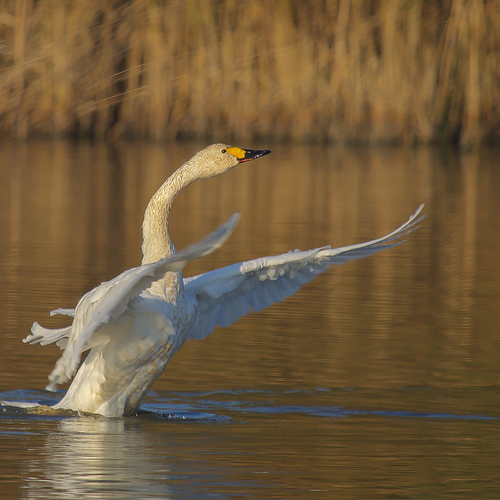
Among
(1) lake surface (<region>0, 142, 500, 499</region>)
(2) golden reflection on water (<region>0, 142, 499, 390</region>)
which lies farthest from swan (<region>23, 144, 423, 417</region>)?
(2) golden reflection on water (<region>0, 142, 499, 390</region>)

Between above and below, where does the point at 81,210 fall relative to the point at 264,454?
above

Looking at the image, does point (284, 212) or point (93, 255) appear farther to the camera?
point (284, 212)

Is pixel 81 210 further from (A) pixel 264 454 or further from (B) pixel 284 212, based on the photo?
(A) pixel 264 454

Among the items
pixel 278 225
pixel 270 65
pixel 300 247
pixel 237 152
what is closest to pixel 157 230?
pixel 237 152

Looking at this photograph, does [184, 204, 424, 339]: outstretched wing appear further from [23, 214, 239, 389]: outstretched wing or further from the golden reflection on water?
[23, 214, 239, 389]: outstretched wing

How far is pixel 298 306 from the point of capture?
27.5 feet

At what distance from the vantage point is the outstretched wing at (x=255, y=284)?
20.6 feet

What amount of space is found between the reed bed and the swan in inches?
523

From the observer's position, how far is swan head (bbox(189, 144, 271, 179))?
21.2 feet

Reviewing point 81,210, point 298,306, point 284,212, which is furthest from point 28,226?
point 298,306

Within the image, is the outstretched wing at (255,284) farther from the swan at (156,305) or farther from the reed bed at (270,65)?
the reed bed at (270,65)

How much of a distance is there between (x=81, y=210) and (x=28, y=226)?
1.37 m

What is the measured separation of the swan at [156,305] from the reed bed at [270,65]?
43.6 feet

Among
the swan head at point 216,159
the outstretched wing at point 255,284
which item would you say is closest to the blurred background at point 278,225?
the outstretched wing at point 255,284
